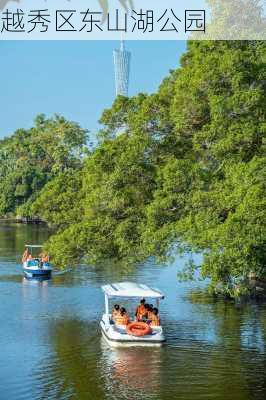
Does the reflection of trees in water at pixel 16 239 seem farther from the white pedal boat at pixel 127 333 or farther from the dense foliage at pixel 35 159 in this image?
the white pedal boat at pixel 127 333

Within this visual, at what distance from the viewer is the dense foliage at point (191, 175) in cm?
2031

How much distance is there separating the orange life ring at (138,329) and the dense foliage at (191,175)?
237 cm

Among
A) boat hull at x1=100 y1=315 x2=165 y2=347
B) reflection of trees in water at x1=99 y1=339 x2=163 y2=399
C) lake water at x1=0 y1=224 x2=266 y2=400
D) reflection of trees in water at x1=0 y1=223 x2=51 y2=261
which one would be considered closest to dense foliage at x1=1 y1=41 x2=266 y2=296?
lake water at x1=0 y1=224 x2=266 y2=400

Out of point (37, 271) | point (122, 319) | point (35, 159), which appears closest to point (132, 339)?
point (122, 319)

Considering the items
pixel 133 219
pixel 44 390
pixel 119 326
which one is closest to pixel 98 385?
pixel 44 390

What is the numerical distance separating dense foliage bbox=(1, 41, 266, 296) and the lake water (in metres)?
2.27

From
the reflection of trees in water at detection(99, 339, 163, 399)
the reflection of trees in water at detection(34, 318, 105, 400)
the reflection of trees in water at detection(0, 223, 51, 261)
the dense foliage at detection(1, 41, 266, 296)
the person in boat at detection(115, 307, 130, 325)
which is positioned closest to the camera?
the reflection of trees in water at detection(99, 339, 163, 399)

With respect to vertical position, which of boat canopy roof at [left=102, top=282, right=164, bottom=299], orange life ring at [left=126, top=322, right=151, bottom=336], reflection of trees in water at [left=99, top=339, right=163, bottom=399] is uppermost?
boat canopy roof at [left=102, top=282, right=164, bottom=299]

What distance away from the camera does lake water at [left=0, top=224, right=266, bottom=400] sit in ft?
60.7

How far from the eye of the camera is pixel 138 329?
23.4 m

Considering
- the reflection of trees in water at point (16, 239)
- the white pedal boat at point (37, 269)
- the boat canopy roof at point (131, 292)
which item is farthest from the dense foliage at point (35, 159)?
the boat canopy roof at point (131, 292)

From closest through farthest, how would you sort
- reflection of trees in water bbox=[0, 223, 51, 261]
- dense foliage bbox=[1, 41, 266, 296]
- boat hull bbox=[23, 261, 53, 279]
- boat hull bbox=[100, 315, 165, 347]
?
dense foliage bbox=[1, 41, 266, 296], boat hull bbox=[100, 315, 165, 347], boat hull bbox=[23, 261, 53, 279], reflection of trees in water bbox=[0, 223, 51, 261]

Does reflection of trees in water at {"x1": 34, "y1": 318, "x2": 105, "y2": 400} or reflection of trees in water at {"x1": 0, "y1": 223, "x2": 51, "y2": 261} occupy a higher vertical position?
reflection of trees in water at {"x1": 0, "y1": 223, "x2": 51, "y2": 261}

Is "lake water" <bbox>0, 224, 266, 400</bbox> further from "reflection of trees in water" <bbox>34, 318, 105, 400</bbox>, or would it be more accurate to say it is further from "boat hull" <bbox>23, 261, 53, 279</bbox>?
"boat hull" <bbox>23, 261, 53, 279</bbox>
